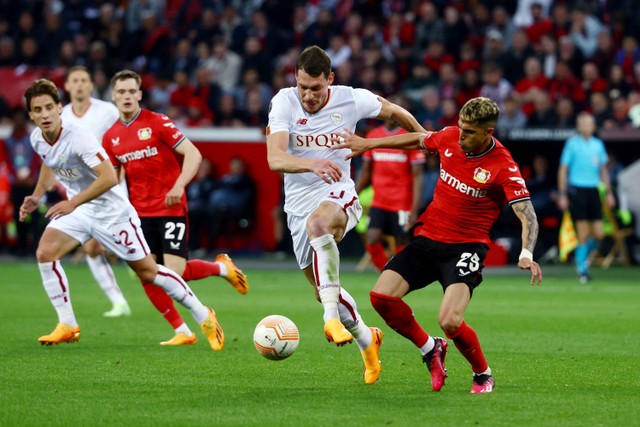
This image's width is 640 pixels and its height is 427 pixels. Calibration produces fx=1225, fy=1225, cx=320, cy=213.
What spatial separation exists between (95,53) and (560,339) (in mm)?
16245

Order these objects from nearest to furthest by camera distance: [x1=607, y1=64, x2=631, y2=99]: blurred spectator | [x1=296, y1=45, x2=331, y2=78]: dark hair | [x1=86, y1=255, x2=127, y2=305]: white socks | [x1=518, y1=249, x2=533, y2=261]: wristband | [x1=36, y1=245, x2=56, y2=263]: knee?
[x1=518, y1=249, x2=533, y2=261]: wristband < [x1=296, y1=45, x2=331, y2=78]: dark hair < [x1=36, y1=245, x2=56, y2=263]: knee < [x1=86, y1=255, x2=127, y2=305]: white socks < [x1=607, y1=64, x2=631, y2=99]: blurred spectator

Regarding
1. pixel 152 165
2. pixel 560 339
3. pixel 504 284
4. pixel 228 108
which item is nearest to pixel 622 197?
pixel 504 284

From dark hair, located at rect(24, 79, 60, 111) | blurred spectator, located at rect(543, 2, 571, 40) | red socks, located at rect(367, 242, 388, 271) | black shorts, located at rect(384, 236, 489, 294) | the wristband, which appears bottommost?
red socks, located at rect(367, 242, 388, 271)

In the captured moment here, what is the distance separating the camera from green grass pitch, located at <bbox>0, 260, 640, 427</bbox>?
23.4 feet

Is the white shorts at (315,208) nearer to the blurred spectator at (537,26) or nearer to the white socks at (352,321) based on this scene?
the white socks at (352,321)

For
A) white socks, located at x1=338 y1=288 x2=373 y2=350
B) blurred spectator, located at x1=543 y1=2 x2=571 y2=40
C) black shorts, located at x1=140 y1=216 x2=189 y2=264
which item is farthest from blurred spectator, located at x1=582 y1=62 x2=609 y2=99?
white socks, located at x1=338 y1=288 x2=373 y2=350

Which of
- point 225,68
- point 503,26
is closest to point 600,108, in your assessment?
point 503,26

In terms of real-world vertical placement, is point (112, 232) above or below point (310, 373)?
above

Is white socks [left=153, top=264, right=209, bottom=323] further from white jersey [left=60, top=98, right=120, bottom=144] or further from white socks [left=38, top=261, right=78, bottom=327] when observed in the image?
white jersey [left=60, top=98, right=120, bottom=144]

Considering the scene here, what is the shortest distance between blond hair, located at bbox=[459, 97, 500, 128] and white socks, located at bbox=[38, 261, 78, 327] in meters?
4.48

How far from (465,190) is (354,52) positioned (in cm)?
1631

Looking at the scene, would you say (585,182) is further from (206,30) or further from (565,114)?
(206,30)

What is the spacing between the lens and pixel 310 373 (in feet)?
29.5

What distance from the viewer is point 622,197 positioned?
845 inches
